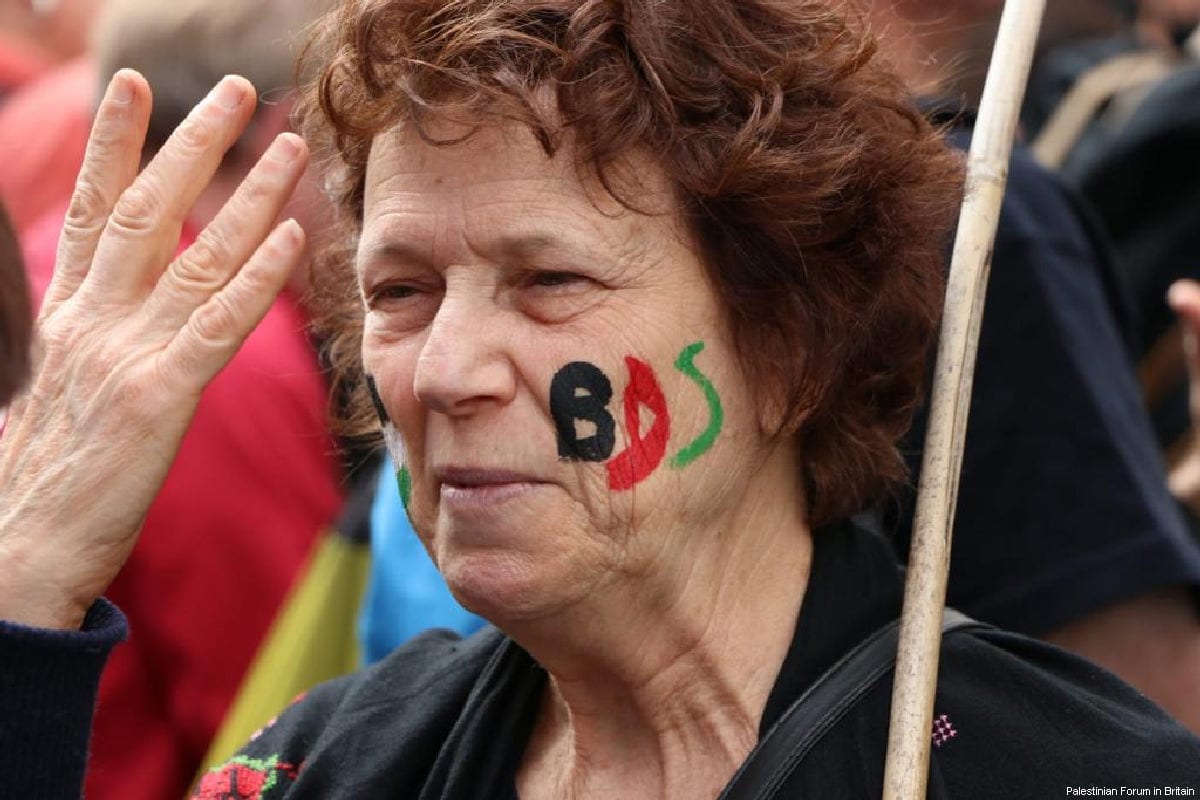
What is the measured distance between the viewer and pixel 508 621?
215 centimetres

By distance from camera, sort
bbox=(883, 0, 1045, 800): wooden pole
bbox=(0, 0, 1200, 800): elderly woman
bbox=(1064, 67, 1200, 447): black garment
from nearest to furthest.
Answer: bbox=(883, 0, 1045, 800): wooden pole < bbox=(0, 0, 1200, 800): elderly woman < bbox=(1064, 67, 1200, 447): black garment

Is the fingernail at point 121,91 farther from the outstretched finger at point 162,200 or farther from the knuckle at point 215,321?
the knuckle at point 215,321

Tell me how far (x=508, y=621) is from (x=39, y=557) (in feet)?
1.87

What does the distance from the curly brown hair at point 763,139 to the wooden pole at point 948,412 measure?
0.40 feet

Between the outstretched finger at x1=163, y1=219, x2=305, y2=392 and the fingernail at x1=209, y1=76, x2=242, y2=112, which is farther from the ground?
the fingernail at x1=209, y1=76, x2=242, y2=112

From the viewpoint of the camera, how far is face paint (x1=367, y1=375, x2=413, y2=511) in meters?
2.27

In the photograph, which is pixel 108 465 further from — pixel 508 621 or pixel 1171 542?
pixel 1171 542

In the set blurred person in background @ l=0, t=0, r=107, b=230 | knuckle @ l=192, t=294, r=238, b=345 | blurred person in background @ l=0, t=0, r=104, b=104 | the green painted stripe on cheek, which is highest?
blurred person in background @ l=0, t=0, r=104, b=104

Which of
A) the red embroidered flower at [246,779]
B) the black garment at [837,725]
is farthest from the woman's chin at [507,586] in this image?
the red embroidered flower at [246,779]

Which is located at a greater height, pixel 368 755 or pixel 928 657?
pixel 928 657

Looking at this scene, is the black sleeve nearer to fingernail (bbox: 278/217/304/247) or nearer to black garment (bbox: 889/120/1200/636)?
fingernail (bbox: 278/217/304/247)

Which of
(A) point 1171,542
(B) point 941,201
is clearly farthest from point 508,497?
(A) point 1171,542

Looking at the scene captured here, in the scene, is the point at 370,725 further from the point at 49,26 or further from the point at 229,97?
the point at 49,26

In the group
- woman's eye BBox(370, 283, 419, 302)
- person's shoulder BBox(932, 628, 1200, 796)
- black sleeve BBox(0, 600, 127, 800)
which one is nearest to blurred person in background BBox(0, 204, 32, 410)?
black sleeve BBox(0, 600, 127, 800)
